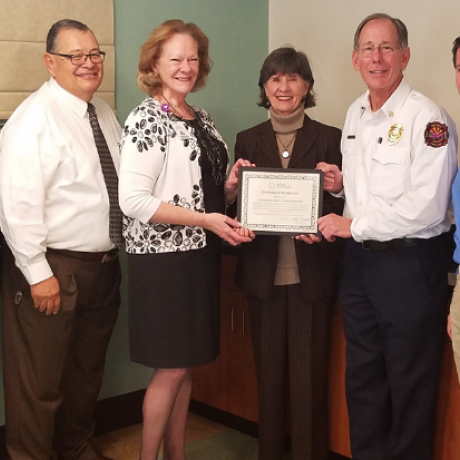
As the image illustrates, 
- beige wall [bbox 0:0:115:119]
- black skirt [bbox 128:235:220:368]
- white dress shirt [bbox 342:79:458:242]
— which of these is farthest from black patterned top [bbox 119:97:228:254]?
beige wall [bbox 0:0:115:119]

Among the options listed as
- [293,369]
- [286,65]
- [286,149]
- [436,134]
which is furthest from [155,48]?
[293,369]

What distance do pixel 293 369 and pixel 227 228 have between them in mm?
656

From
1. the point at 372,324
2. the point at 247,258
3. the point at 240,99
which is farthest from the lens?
the point at 240,99

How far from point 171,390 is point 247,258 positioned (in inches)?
22.4

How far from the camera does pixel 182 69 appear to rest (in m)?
2.29

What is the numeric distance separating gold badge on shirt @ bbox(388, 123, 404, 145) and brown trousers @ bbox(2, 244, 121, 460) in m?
1.17

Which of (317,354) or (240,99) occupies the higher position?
(240,99)

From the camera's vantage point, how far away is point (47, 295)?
233cm

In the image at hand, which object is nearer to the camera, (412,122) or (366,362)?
(412,122)

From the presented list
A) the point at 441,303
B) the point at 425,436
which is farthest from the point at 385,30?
the point at 425,436

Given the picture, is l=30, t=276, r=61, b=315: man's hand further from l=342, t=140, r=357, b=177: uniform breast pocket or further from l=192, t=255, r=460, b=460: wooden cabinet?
l=342, t=140, r=357, b=177: uniform breast pocket

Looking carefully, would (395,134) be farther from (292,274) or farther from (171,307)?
(171,307)

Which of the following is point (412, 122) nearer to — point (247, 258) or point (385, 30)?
point (385, 30)

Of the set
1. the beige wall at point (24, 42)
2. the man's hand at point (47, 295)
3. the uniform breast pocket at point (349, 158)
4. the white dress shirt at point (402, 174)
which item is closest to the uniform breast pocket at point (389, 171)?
the white dress shirt at point (402, 174)
